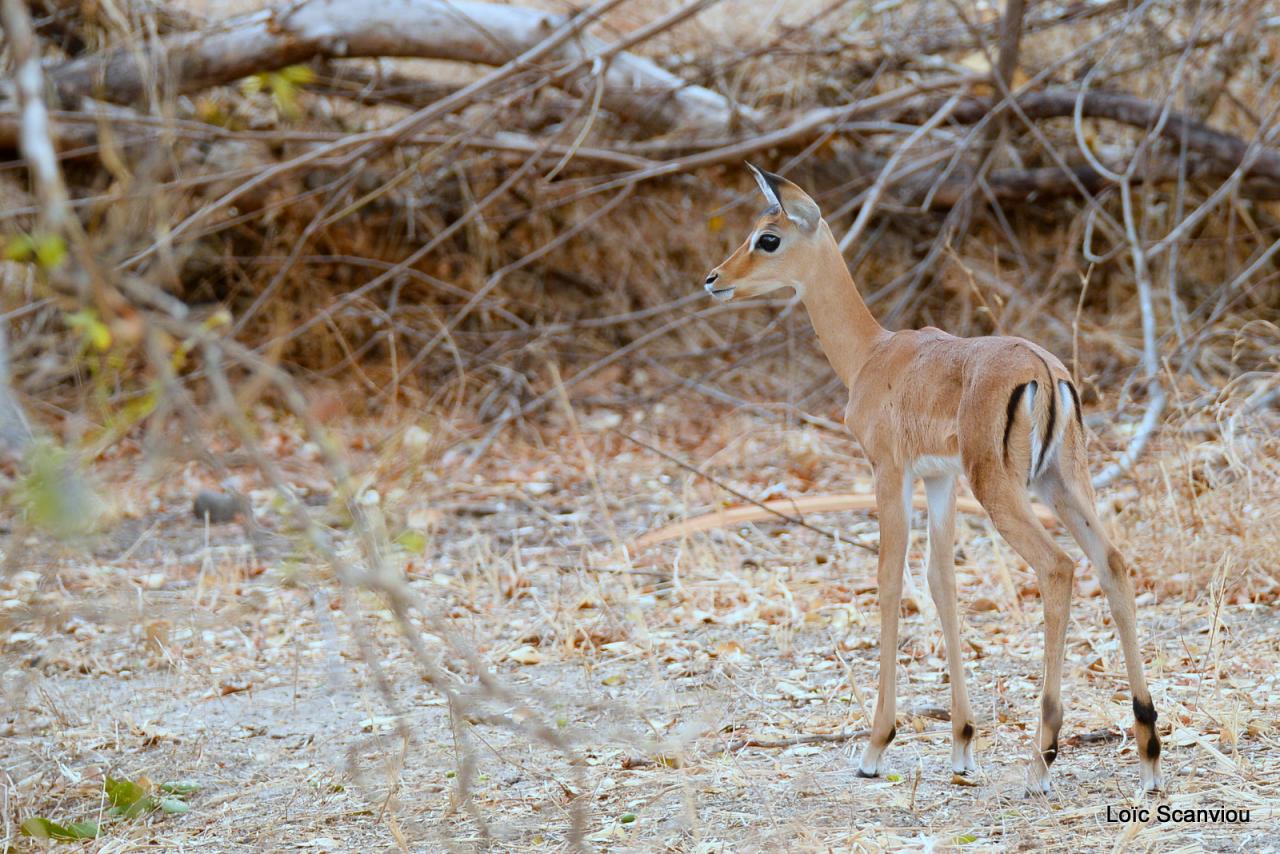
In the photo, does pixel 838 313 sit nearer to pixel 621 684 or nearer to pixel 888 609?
pixel 888 609

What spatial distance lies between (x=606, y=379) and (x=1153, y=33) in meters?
3.59

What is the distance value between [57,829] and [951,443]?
2.17 metres

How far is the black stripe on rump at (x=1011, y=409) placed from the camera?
278 centimetres

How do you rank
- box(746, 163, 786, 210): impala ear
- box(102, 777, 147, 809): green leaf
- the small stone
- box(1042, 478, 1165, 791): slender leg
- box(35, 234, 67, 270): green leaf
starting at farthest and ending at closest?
1. the small stone
2. box(746, 163, 786, 210): impala ear
3. box(102, 777, 147, 809): green leaf
4. box(1042, 478, 1165, 791): slender leg
5. box(35, 234, 67, 270): green leaf

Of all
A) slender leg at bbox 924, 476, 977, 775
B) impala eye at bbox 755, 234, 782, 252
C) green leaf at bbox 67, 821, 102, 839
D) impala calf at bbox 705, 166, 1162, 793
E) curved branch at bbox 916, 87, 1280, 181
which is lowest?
green leaf at bbox 67, 821, 102, 839

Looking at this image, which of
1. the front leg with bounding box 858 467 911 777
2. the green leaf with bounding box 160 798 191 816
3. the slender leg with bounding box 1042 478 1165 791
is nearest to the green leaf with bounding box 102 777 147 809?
the green leaf with bounding box 160 798 191 816

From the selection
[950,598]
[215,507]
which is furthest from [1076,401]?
[215,507]

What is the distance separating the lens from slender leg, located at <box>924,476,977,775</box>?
303 cm

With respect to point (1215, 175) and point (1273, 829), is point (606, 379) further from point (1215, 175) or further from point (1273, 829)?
point (1273, 829)

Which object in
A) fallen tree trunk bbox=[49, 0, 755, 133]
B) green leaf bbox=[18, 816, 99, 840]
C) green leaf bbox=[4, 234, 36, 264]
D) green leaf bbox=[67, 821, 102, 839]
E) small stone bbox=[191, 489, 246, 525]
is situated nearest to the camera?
green leaf bbox=[4, 234, 36, 264]

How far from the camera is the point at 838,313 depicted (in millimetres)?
3486

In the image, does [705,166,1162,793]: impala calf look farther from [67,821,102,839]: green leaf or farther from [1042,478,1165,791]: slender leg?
[67,821,102,839]: green leaf

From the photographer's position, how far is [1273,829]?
8.34ft

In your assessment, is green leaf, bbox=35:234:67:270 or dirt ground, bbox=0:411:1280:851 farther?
dirt ground, bbox=0:411:1280:851
